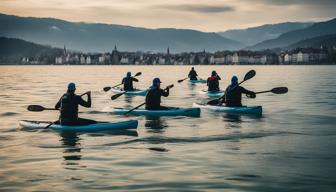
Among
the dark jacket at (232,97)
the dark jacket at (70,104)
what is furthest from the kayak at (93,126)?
the dark jacket at (232,97)

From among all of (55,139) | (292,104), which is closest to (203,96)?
(292,104)

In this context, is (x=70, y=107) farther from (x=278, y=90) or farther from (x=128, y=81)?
(x=128, y=81)

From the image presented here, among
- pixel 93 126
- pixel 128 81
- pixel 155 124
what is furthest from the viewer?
pixel 128 81

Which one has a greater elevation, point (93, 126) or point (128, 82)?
point (128, 82)

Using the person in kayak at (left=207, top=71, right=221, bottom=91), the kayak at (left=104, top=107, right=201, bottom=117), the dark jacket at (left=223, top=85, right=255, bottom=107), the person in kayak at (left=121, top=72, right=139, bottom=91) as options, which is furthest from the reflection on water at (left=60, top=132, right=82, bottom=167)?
the person in kayak at (left=207, top=71, right=221, bottom=91)

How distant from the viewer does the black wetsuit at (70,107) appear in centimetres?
2014

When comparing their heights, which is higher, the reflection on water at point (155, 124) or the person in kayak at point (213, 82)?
the person in kayak at point (213, 82)

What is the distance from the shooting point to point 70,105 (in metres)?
20.2

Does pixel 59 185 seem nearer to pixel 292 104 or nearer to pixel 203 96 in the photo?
pixel 292 104

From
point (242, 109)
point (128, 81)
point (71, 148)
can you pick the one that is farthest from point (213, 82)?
point (71, 148)

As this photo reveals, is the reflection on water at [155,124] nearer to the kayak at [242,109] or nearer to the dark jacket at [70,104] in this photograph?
the dark jacket at [70,104]

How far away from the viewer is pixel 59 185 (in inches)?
489

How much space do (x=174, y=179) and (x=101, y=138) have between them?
7.12 meters

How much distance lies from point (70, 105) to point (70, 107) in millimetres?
102
